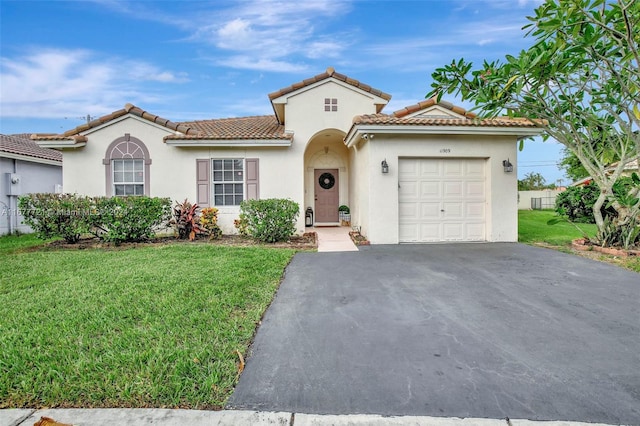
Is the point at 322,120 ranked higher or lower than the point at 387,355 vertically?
higher

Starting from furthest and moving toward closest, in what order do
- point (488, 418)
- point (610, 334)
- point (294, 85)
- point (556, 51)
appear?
point (294, 85) → point (556, 51) → point (610, 334) → point (488, 418)

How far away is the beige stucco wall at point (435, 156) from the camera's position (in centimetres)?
954

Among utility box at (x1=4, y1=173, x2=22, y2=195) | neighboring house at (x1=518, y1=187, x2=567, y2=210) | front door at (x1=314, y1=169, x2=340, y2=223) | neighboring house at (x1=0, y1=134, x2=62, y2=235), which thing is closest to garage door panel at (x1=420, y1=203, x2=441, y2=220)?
front door at (x1=314, y1=169, x2=340, y2=223)

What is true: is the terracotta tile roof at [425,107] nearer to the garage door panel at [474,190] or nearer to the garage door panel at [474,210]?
the garage door panel at [474,190]

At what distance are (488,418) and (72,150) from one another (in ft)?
46.0

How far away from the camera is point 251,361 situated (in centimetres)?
302

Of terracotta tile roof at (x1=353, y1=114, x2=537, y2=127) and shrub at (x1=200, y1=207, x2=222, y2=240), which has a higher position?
terracotta tile roof at (x1=353, y1=114, x2=537, y2=127)

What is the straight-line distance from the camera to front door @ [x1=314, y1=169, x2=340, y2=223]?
14.9 metres

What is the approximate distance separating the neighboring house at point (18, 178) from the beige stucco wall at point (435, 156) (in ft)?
45.5

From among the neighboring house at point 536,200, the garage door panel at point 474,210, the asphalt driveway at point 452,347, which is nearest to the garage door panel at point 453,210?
the garage door panel at point 474,210

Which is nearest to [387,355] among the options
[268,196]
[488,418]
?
[488,418]

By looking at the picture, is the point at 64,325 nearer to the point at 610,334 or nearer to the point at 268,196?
the point at 610,334

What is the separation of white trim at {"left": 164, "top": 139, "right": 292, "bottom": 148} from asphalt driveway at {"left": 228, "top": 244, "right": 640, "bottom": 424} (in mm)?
6493

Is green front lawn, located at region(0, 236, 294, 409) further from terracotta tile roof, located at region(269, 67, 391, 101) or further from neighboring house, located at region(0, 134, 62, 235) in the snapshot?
neighboring house, located at region(0, 134, 62, 235)
